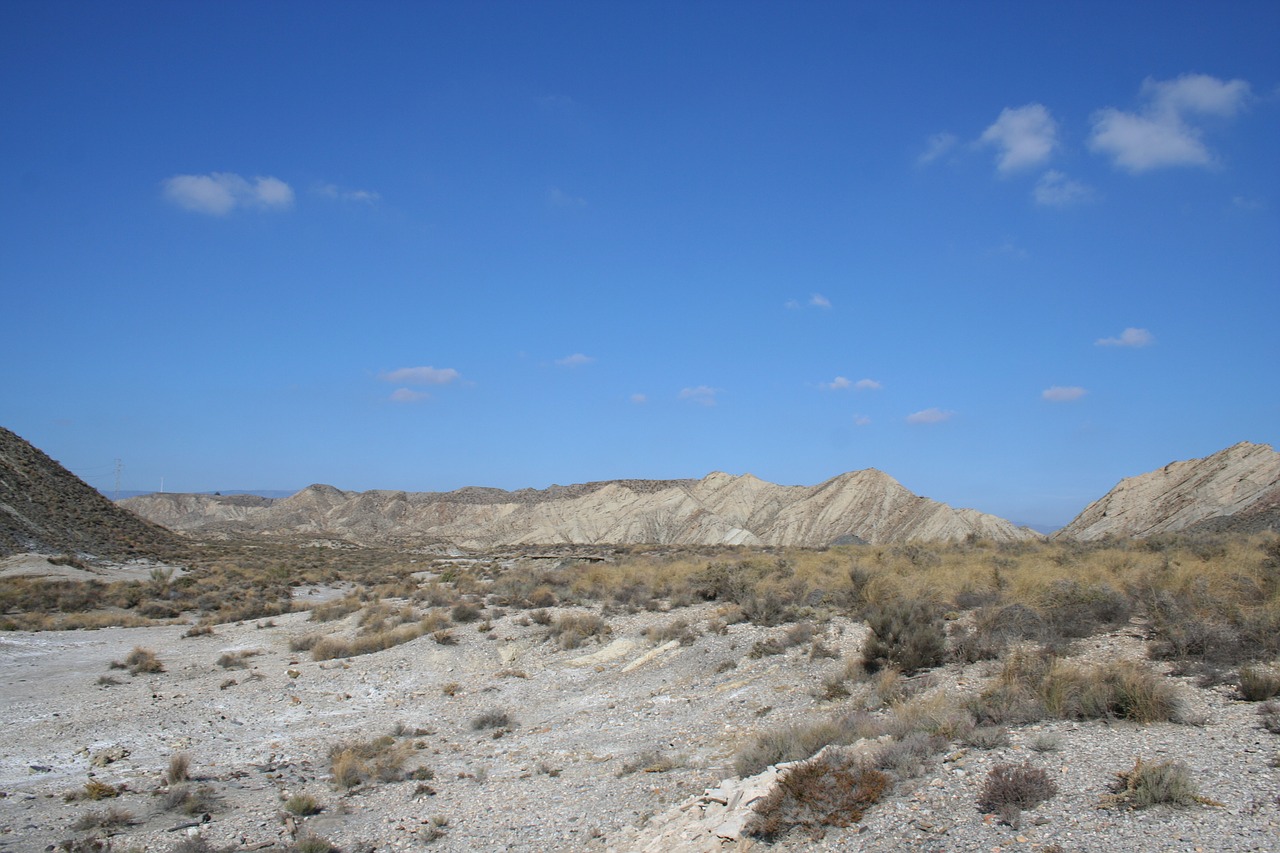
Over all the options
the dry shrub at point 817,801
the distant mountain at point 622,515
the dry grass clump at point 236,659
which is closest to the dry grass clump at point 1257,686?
the dry shrub at point 817,801

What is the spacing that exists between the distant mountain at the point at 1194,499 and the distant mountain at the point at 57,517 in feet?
185

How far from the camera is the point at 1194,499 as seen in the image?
41875 mm

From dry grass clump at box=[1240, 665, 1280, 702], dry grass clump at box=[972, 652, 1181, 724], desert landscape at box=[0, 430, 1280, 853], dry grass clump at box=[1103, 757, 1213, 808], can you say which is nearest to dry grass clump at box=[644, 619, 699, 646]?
desert landscape at box=[0, 430, 1280, 853]

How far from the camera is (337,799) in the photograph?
10.7 meters

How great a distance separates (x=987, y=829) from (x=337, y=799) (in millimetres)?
8625

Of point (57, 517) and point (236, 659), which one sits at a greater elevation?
point (57, 517)

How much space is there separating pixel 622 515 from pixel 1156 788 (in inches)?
2735

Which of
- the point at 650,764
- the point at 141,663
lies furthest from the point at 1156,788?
the point at 141,663

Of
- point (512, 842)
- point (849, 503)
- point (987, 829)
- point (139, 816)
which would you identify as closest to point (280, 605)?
point (139, 816)

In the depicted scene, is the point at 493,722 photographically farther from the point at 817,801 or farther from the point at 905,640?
the point at 817,801

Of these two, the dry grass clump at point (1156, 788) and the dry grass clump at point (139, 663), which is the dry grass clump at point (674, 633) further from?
the dry grass clump at point (139, 663)

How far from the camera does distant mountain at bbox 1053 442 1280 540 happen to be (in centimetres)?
3731

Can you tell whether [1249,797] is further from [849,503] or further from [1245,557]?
[849,503]

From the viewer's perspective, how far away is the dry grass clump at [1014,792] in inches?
262
